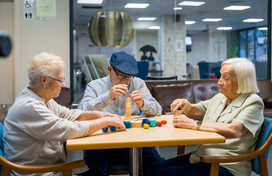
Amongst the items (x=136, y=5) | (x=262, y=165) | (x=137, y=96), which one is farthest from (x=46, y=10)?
(x=262, y=165)

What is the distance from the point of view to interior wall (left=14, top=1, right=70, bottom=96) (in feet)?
15.2

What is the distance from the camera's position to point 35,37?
4.69m

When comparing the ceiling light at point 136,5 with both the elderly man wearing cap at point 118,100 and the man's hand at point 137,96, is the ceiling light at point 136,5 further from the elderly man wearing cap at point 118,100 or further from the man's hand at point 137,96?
the man's hand at point 137,96

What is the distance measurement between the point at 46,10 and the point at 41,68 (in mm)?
3334

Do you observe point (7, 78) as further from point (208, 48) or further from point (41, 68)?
point (208, 48)

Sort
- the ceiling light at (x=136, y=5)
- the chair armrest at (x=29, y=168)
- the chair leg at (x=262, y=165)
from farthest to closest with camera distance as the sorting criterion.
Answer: the ceiling light at (x=136, y=5)
the chair leg at (x=262, y=165)
the chair armrest at (x=29, y=168)

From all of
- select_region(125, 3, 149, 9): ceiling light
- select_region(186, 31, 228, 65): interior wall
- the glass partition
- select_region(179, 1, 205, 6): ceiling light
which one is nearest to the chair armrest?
the glass partition

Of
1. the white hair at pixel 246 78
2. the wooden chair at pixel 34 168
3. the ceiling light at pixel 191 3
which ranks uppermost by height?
the ceiling light at pixel 191 3

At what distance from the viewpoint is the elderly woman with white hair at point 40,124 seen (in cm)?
161

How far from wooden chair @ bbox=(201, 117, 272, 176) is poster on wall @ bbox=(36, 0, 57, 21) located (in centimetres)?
387

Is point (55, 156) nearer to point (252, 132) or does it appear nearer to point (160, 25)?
point (252, 132)

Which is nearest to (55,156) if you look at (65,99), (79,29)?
(65,99)

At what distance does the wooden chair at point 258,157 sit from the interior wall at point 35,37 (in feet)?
12.0

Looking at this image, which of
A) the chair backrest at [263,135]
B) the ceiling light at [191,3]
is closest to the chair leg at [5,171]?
the chair backrest at [263,135]
